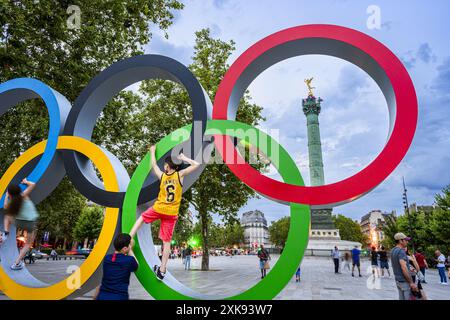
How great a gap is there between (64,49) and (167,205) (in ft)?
31.3

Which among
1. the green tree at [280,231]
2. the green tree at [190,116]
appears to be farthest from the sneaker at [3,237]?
the green tree at [280,231]

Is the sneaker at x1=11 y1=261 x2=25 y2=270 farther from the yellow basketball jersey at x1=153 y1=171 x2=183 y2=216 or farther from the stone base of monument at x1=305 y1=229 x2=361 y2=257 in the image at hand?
the stone base of monument at x1=305 y1=229 x2=361 y2=257

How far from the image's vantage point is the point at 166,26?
1323cm

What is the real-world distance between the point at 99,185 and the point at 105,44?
7.62 m

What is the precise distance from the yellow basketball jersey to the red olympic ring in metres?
0.96

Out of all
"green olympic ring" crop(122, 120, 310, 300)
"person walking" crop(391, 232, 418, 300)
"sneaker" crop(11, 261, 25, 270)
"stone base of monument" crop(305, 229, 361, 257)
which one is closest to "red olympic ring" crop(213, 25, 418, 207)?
"green olympic ring" crop(122, 120, 310, 300)

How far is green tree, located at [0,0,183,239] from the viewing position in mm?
10039

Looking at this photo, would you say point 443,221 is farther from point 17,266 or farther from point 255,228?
point 255,228

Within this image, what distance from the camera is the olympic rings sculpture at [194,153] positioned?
464cm

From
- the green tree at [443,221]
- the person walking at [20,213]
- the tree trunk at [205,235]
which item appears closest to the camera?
the person walking at [20,213]

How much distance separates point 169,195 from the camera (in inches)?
205

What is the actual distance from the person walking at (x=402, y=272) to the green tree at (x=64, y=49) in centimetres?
1087

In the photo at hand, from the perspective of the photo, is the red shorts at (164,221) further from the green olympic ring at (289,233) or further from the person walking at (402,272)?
the person walking at (402,272)
